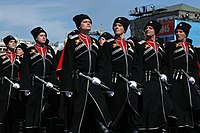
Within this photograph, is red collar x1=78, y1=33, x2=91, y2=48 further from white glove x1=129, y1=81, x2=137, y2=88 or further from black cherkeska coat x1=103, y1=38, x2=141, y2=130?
white glove x1=129, y1=81, x2=137, y2=88

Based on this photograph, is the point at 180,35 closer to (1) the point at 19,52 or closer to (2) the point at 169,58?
(2) the point at 169,58

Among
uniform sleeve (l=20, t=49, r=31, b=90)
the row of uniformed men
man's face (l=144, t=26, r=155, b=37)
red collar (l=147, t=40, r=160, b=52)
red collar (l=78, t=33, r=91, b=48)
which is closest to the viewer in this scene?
the row of uniformed men

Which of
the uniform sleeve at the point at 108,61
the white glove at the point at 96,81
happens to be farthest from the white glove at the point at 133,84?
the white glove at the point at 96,81

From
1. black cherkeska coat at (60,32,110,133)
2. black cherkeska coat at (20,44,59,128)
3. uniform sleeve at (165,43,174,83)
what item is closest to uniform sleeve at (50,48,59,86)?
black cherkeska coat at (20,44,59,128)

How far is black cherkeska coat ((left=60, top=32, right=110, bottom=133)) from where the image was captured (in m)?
6.65

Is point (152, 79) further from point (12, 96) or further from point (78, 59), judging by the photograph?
point (12, 96)

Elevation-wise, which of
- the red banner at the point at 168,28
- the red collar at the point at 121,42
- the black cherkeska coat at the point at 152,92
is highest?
the red banner at the point at 168,28

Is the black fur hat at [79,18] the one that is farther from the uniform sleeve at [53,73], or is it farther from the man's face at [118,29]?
the uniform sleeve at [53,73]

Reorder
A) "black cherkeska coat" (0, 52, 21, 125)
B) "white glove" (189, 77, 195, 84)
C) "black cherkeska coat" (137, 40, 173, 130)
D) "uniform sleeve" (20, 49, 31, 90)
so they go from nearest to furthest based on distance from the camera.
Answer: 1. "black cherkeska coat" (137, 40, 173, 130)
2. "white glove" (189, 77, 195, 84)
3. "uniform sleeve" (20, 49, 31, 90)
4. "black cherkeska coat" (0, 52, 21, 125)

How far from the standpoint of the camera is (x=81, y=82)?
6.76m

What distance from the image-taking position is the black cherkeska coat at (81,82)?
6648mm

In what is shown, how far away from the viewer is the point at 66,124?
6.84 meters

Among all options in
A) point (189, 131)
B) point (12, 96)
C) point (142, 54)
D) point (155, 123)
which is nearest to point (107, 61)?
point (142, 54)

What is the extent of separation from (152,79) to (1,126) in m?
3.78
